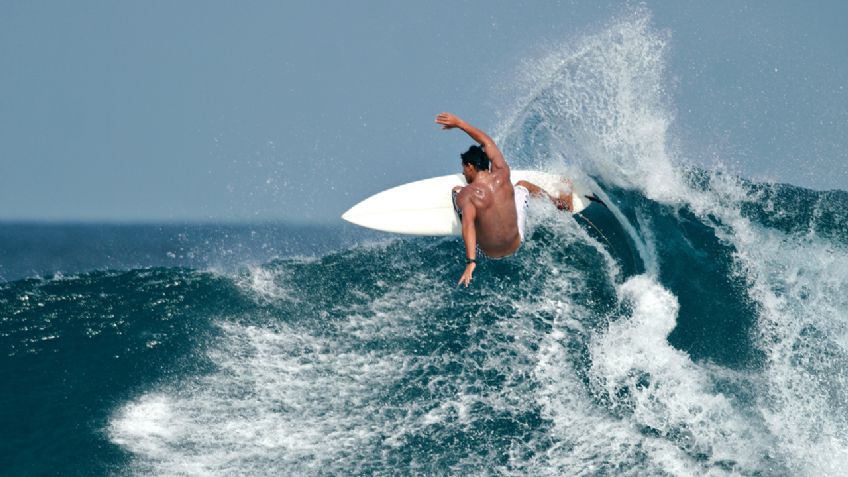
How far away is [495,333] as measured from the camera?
658cm

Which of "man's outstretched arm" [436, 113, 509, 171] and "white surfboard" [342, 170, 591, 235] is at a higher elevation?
"man's outstretched arm" [436, 113, 509, 171]

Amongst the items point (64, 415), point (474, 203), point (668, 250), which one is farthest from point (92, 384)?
point (668, 250)

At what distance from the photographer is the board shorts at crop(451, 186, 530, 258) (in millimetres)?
6973

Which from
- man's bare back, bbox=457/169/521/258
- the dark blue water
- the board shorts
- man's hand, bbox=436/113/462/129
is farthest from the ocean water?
man's hand, bbox=436/113/462/129

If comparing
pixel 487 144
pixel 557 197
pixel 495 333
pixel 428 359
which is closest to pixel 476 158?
pixel 487 144

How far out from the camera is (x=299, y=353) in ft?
21.5

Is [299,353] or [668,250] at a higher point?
[668,250]

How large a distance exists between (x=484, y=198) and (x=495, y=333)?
111 centimetres

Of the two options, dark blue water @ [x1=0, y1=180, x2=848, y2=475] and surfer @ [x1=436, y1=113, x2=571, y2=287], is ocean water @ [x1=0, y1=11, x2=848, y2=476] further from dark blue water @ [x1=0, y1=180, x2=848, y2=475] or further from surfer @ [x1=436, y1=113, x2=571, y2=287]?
surfer @ [x1=436, y1=113, x2=571, y2=287]

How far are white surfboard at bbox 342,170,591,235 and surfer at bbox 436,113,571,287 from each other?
681 mm

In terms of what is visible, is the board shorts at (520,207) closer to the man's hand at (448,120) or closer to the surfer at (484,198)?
the surfer at (484,198)

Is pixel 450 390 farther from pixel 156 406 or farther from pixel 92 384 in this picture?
pixel 92 384

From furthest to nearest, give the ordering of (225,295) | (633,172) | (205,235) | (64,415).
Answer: (205,235) < (633,172) < (225,295) < (64,415)

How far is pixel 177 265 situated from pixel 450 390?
3.34 meters
